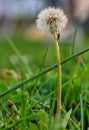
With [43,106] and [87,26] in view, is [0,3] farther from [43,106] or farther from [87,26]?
[43,106]

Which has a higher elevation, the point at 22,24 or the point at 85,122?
the point at 85,122

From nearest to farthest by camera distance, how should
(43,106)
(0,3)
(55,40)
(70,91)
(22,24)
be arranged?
1. (55,40)
2. (43,106)
3. (70,91)
4. (0,3)
5. (22,24)

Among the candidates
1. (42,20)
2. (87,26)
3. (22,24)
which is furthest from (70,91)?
(22,24)

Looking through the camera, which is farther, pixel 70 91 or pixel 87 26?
pixel 87 26

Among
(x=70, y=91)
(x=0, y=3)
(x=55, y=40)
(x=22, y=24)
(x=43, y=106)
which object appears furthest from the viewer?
(x=22, y=24)

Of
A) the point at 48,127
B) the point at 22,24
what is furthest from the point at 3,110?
the point at 22,24

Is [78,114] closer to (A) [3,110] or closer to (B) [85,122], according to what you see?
(B) [85,122]

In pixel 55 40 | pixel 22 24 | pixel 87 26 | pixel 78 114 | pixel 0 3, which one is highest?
pixel 55 40
